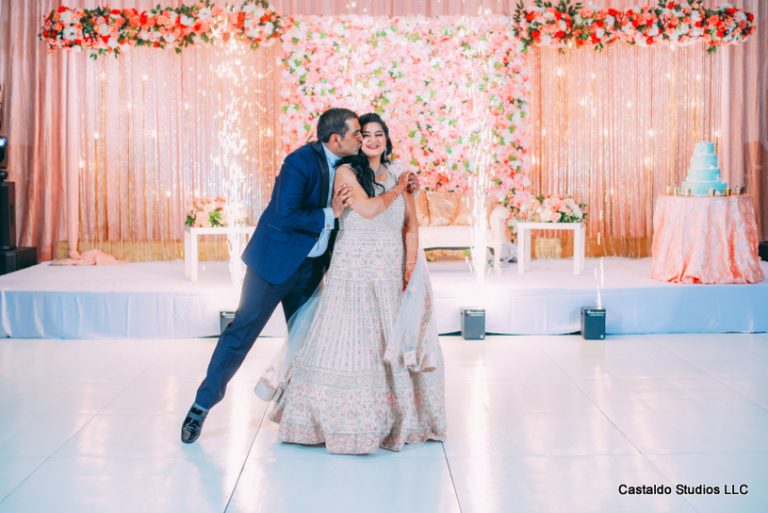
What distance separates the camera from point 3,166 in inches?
323

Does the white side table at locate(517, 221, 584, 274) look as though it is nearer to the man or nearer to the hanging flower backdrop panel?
the hanging flower backdrop panel

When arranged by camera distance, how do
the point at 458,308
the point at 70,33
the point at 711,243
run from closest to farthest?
the point at 458,308 < the point at 711,243 < the point at 70,33

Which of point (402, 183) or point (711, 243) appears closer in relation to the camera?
point (402, 183)

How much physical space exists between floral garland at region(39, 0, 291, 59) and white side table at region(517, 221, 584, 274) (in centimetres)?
277

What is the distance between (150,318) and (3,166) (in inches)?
121

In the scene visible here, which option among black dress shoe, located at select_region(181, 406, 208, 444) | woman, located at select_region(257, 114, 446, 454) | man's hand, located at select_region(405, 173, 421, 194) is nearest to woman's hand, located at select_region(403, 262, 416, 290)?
woman, located at select_region(257, 114, 446, 454)

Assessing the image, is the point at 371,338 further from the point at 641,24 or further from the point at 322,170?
the point at 641,24

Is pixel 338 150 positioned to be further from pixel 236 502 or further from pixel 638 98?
pixel 638 98

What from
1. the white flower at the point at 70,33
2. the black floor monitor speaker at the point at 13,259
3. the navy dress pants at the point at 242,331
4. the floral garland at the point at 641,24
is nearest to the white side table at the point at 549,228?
the floral garland at the point at 641,24

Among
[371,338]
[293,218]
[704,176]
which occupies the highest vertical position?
[704,176]

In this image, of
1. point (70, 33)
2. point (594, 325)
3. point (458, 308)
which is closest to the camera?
point (594, 325)

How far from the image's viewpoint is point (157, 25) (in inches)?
303

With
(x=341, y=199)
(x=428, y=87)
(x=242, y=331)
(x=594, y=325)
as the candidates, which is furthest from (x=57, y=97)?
(x=341, y=199)

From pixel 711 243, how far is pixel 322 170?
3.86 metres
